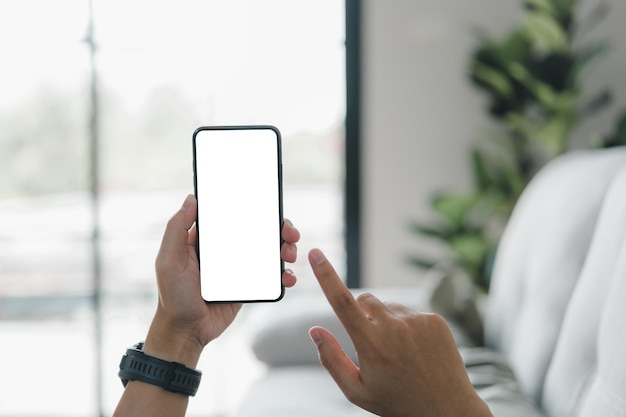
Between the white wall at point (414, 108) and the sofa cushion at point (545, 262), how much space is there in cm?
135

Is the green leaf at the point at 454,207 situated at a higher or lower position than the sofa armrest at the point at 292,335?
higher

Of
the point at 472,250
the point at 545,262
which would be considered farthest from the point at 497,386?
the point at 472,250

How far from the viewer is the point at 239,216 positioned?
899mm

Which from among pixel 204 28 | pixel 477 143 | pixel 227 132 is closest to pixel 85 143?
pixel 204 28

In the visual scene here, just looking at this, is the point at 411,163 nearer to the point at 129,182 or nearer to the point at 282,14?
the point at 282,14

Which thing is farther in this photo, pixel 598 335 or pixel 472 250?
pixel 472 250

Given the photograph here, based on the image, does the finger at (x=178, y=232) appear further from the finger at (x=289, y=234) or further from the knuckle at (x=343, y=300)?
the knuckle at (x=343, y=300)

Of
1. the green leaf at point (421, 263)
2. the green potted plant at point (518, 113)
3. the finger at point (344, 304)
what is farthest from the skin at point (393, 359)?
the green leaf at point (421, 263)

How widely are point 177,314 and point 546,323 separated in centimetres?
63

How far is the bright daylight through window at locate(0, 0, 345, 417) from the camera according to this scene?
9.57 ft

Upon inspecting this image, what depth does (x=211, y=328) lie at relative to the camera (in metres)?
0.89

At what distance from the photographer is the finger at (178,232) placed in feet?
2.78

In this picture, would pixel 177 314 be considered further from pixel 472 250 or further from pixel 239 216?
pixel 472 250

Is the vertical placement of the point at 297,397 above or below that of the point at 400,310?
below
